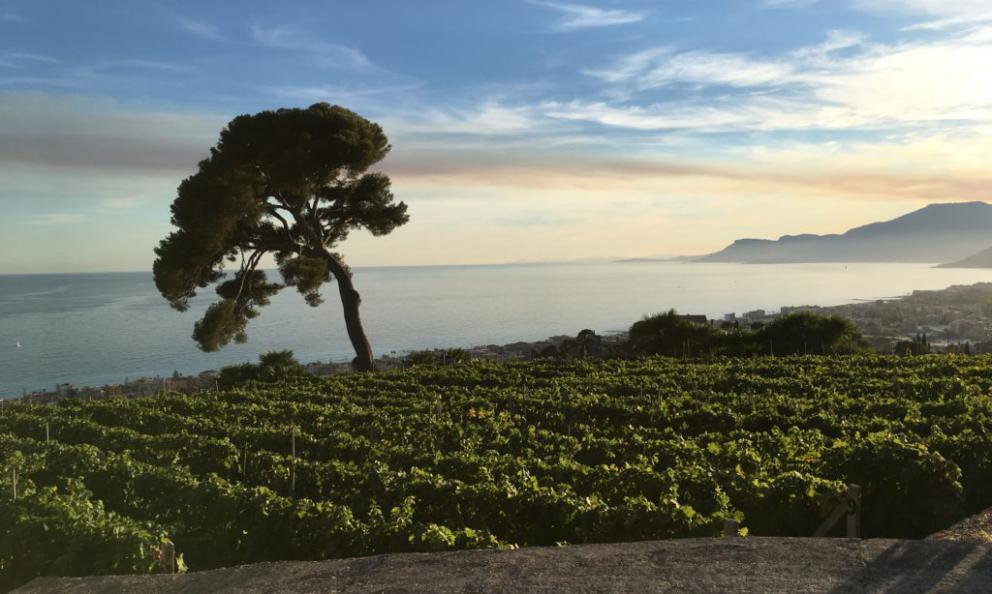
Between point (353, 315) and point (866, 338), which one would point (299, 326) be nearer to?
point (353, 315)

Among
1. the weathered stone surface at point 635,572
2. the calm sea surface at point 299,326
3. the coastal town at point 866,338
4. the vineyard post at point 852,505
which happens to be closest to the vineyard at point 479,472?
the vineyard post at point 852,505

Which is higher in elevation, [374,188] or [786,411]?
[374,188]

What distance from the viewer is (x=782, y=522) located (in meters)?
6.63

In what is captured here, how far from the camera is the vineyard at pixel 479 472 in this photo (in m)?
6.34

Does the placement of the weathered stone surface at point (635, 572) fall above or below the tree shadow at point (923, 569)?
above

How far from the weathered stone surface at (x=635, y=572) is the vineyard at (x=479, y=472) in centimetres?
215

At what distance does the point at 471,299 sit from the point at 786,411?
101 meters

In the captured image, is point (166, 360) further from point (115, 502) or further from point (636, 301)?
point (636, 301)

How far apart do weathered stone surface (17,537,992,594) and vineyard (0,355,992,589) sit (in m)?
2.15

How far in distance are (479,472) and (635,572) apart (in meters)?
5.35

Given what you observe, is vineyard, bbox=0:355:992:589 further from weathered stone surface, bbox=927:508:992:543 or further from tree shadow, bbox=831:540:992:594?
tree shadow, bbox=831:540:992:594

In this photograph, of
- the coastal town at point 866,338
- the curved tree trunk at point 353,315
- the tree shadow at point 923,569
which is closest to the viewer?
the tree shadow at point 923,569

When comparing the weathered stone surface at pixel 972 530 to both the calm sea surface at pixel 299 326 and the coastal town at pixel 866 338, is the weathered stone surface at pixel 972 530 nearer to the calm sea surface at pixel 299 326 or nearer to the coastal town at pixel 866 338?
the coastal town at pixel 866 338

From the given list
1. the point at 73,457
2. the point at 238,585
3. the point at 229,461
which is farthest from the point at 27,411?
the point at 238,585
